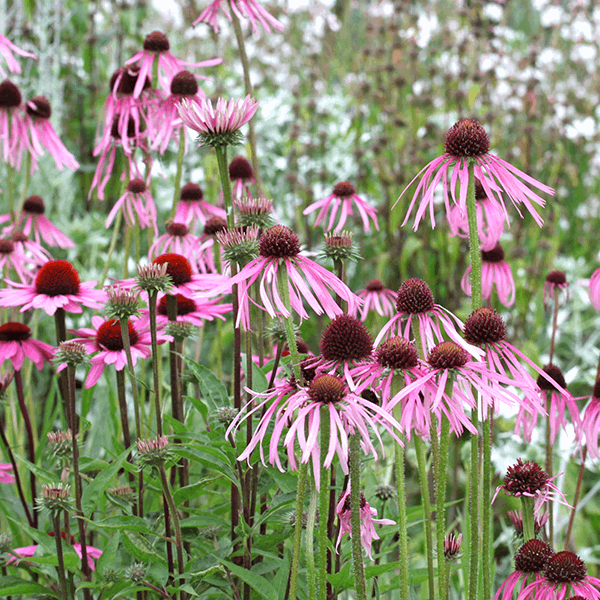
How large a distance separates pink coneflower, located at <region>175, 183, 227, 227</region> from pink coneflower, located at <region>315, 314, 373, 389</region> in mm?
1040

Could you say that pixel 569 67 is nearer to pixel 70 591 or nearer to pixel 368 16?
pixel 368 16

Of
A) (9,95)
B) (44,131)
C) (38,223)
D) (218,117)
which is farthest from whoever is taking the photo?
(38,223)

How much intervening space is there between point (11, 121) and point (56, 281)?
81cm

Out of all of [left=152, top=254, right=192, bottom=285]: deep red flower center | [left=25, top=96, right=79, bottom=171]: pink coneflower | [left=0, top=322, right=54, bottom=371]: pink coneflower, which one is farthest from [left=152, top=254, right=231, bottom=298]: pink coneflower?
[left=25, top=96, right=79, bottom=171]: pink coneflower

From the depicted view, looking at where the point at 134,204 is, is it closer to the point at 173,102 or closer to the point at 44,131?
the point at 173,102

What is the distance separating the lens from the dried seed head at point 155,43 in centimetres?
158

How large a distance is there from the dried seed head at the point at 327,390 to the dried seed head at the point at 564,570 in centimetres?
35

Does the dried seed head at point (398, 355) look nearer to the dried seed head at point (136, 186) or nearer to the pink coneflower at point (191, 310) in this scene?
the pink coneflower at point (191, 310)

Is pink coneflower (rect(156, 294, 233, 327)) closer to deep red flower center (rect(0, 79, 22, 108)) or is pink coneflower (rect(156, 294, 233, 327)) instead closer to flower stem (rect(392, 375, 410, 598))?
flower stem (rect(392, 375, 410, 598))

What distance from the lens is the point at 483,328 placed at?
2.69 ft

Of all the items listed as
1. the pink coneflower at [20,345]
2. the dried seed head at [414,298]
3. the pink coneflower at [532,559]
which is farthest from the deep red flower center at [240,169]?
the pink coneflower at [532,559]

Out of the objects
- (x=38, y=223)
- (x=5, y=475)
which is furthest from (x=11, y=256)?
(x=5, y=475)

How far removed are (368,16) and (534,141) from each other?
4.27 feet

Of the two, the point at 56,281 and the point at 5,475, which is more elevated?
the point at 56,281
